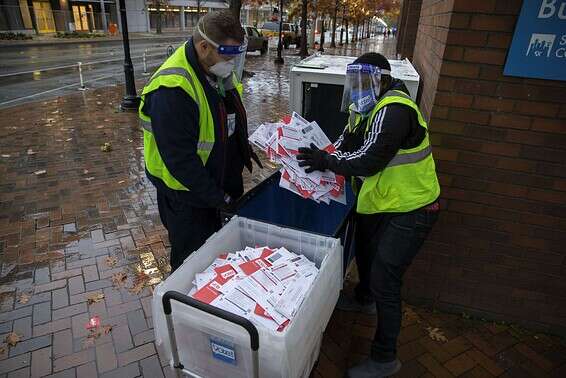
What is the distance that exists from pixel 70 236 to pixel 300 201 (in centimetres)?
266

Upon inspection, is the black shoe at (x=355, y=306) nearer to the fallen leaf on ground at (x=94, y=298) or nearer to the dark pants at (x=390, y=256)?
the dark pants at (x=390, y=256)

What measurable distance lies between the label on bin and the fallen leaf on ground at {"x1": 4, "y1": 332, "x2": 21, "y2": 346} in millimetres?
1975

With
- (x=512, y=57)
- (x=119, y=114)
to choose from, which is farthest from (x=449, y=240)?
(x=119, y=114)

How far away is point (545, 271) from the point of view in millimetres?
2906

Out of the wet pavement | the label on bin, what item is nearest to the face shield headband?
the label on bin

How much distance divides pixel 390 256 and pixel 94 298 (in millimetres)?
2439

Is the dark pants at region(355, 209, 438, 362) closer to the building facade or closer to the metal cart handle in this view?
the metal cart handle

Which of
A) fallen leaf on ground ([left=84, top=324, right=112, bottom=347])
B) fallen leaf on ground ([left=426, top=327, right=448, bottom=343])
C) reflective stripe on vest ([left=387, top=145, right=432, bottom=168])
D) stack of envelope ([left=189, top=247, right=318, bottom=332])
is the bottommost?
fallen leaf on ground ([left=84, top=324, right=112, bottom=347])

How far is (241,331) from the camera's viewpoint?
1632 mm

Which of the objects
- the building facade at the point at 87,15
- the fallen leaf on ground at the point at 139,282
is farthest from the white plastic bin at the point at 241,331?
the building facade at the point at 87,15

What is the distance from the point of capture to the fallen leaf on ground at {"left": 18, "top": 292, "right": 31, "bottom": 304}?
3.25 m

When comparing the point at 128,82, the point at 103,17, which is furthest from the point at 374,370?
the point at 103,17

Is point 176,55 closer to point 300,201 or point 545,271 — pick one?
point 300,201

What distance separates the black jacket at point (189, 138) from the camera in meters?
2.15
